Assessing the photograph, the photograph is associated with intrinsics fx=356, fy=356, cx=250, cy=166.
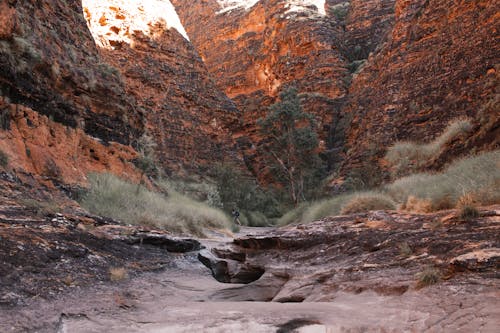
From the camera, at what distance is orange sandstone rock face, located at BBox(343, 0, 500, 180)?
1409cm

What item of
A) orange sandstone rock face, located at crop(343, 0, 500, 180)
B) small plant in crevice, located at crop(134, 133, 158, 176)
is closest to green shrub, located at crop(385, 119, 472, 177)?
orange sandstone rock face, located at crop(343, 0, 500, 180)

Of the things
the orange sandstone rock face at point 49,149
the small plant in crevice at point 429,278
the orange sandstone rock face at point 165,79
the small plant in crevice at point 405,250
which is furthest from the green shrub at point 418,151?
the orange sandstone rock face at point 165,79

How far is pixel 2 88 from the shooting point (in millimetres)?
6781

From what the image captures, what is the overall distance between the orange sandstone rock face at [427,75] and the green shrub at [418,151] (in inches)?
46.0

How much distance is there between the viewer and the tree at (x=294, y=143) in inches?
934

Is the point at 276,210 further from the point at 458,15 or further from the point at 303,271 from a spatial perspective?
the point at 303,271

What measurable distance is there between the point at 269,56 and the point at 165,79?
16.6 meters

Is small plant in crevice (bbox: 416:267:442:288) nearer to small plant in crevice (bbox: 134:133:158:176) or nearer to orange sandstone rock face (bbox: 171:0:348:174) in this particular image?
small plant in crevice (bbox: 134:133:158:176)

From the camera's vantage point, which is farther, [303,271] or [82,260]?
[303,271]

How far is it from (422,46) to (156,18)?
16.7 m

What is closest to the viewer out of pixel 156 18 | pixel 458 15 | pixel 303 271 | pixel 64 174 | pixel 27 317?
pixel 27 317

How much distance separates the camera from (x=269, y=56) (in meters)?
36.5

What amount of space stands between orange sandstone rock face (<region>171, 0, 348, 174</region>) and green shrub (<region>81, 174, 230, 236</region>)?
19.1 metres

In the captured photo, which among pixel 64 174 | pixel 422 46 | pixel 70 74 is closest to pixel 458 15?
pixel 422 46
